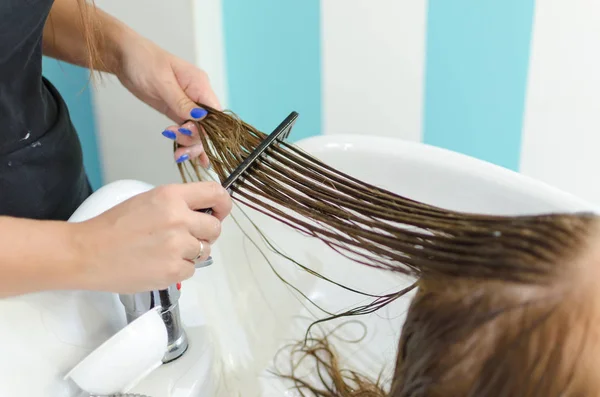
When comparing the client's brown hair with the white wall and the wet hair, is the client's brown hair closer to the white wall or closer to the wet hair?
the wet hair

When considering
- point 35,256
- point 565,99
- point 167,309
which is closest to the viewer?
point 35,256

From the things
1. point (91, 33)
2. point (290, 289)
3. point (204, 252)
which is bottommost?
point (290, 289)

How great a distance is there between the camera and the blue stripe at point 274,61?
118 cm

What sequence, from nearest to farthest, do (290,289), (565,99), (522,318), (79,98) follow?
(522,318), (290,289), (565,99), (79,98)

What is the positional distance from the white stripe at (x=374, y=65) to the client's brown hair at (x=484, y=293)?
1.88ft

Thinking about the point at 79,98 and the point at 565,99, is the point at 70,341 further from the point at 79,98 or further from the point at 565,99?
the point at 565,99

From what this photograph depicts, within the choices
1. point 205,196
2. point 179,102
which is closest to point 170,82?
point 179,102

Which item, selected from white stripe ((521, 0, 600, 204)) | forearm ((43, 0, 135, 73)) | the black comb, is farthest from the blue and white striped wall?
the black comb

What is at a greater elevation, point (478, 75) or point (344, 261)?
point (478, 75)

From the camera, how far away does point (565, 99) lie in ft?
3.54

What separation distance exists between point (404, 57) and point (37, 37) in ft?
2.12

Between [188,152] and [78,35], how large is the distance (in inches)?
9.0

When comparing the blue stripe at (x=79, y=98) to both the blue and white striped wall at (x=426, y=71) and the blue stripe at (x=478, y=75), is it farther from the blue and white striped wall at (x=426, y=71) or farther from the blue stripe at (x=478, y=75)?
the blue stripe at (x=478, y=75)

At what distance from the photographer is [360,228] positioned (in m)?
0.60
